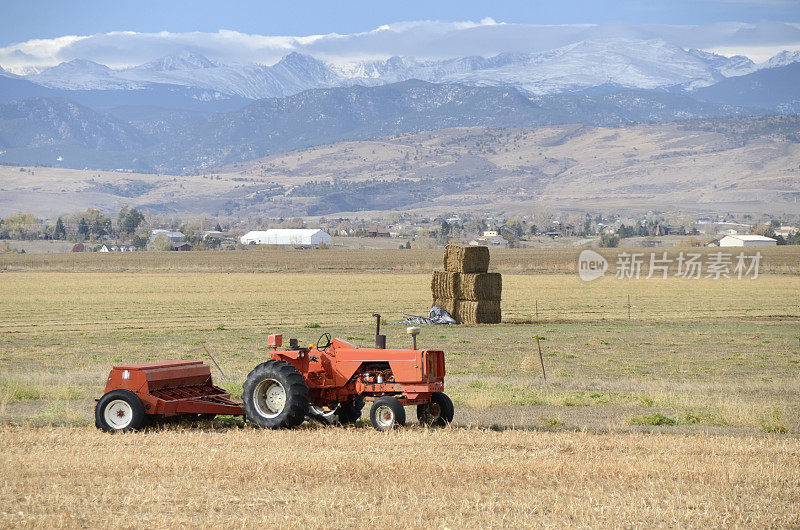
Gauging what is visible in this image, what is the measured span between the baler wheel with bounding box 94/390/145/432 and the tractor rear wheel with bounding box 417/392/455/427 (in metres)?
4.06

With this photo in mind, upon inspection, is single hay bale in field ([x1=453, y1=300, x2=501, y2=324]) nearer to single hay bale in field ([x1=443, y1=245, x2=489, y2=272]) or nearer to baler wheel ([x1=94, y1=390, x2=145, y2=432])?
single hay bale in field ([x1=443, y1=245, x2=489, y2=272])

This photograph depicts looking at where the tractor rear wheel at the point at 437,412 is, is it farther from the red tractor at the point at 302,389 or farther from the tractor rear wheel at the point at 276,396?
the tractor rear wheel at the point at 276,396

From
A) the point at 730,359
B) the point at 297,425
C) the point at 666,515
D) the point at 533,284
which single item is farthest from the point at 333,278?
the point at 666,515

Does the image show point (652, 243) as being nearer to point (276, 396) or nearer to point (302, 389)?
point (276, 396)

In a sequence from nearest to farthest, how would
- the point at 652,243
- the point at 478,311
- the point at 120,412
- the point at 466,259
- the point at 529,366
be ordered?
the point at 120,412
the point at 529,366
the point at 478,311
the point at 466,259
the point at 652,243

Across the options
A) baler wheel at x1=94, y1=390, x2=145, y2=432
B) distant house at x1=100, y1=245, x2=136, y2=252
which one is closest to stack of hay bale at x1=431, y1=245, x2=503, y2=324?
baler wheel at x1=94, y1=390, x2=145, y2=432

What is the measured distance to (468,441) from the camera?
13383 mm

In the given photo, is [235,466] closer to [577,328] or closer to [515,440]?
[515,440]

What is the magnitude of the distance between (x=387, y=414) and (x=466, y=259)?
2777 cm

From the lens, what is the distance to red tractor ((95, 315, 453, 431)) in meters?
14.6

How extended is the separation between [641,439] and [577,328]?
24533 mm

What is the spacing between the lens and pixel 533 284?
74438 mm

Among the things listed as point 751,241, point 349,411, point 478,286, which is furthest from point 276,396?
point 751,241

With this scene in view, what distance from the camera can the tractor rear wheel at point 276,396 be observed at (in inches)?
574
